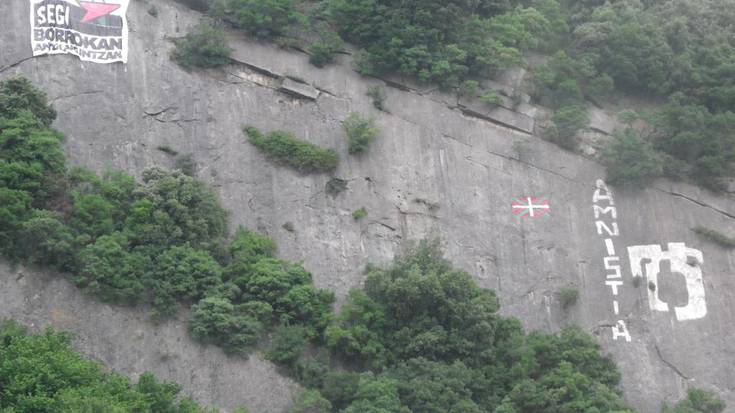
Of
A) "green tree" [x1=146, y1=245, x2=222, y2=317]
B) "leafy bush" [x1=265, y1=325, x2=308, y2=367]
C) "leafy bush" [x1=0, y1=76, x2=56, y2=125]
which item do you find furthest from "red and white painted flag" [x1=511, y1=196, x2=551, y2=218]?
"leafy bush" [x1=0, y1=76, x2=56, y2=125]

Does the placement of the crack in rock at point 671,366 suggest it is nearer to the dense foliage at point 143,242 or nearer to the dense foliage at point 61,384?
the dense foliage at point 143,242

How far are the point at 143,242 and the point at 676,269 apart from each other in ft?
37.5

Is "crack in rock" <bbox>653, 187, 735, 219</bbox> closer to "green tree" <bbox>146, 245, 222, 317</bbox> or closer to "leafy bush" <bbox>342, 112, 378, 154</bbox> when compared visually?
"leafy bush" <bbox>342, 112, 378, 154</bbox>

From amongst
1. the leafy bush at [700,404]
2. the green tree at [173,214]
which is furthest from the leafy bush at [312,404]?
the leafy bush at [700,404]

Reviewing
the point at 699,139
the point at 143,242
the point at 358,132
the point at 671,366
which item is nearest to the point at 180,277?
the point at 143,242

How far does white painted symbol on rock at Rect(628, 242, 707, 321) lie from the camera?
2567 cm

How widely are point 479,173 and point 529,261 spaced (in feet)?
7.96

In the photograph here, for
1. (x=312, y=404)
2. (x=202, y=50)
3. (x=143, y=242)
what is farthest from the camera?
(x=202, y=50)

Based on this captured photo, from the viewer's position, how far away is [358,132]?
2672 cm

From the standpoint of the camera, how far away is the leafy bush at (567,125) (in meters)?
27.6

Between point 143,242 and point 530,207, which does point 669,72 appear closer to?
point 530,207

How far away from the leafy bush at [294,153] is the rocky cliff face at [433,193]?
264 mm

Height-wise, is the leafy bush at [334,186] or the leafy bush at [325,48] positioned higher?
the leafy bush at [325,48]

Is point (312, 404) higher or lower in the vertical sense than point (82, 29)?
lower
